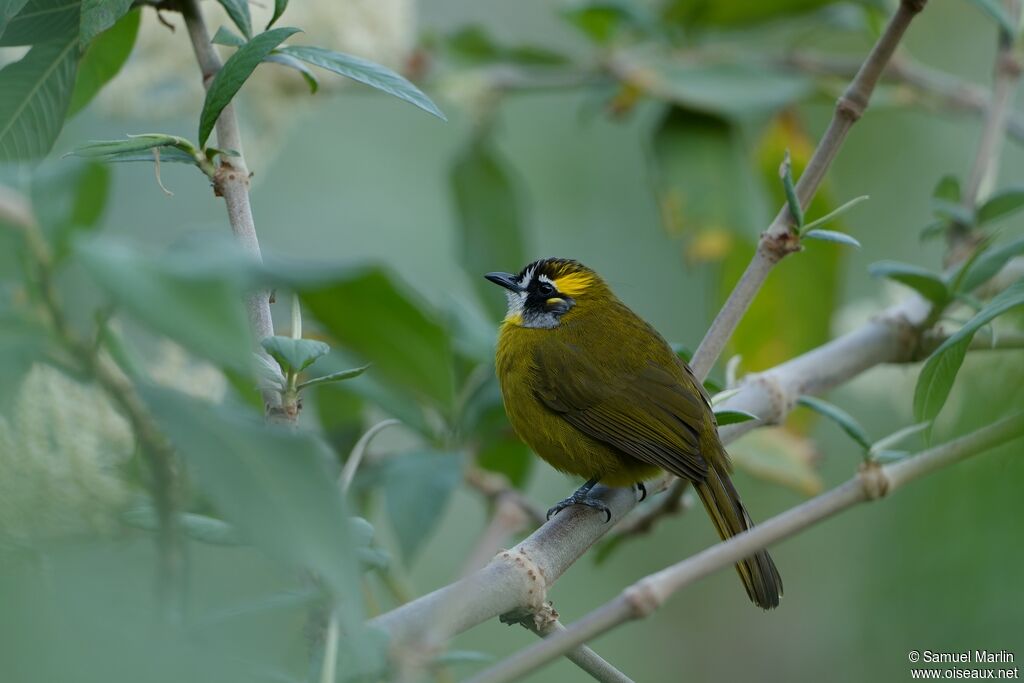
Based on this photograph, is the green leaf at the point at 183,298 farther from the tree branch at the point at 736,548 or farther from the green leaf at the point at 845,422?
the green leaf at the point at 845,422

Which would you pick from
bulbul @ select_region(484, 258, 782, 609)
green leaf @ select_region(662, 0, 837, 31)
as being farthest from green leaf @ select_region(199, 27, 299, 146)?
green leaf @ select_region(662, 0, 837, 31)

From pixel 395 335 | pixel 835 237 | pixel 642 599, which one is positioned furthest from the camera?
pixel 395 335

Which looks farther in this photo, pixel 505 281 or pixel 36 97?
pixel 505 281

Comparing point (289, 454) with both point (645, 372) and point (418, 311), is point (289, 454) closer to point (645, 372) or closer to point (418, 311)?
point (418, 311)

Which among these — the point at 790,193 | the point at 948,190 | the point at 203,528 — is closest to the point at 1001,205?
the point at 948,190

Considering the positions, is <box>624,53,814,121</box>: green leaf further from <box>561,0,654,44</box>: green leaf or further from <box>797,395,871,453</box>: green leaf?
<box>797,395,871,453</box>: green leaf

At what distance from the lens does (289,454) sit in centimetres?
69

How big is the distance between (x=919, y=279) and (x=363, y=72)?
1.03 meters

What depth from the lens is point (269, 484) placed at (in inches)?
26.5

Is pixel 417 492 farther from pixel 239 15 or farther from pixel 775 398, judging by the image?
pixel 239 15

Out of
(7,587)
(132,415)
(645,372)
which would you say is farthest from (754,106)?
(7,587)

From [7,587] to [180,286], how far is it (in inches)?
7.2

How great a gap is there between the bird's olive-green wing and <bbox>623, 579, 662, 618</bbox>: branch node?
1101mm

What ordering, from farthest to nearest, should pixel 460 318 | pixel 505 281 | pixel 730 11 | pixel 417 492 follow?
pixel 730 11, pixel 505 281, pixel 460 318, pixel 417 492
